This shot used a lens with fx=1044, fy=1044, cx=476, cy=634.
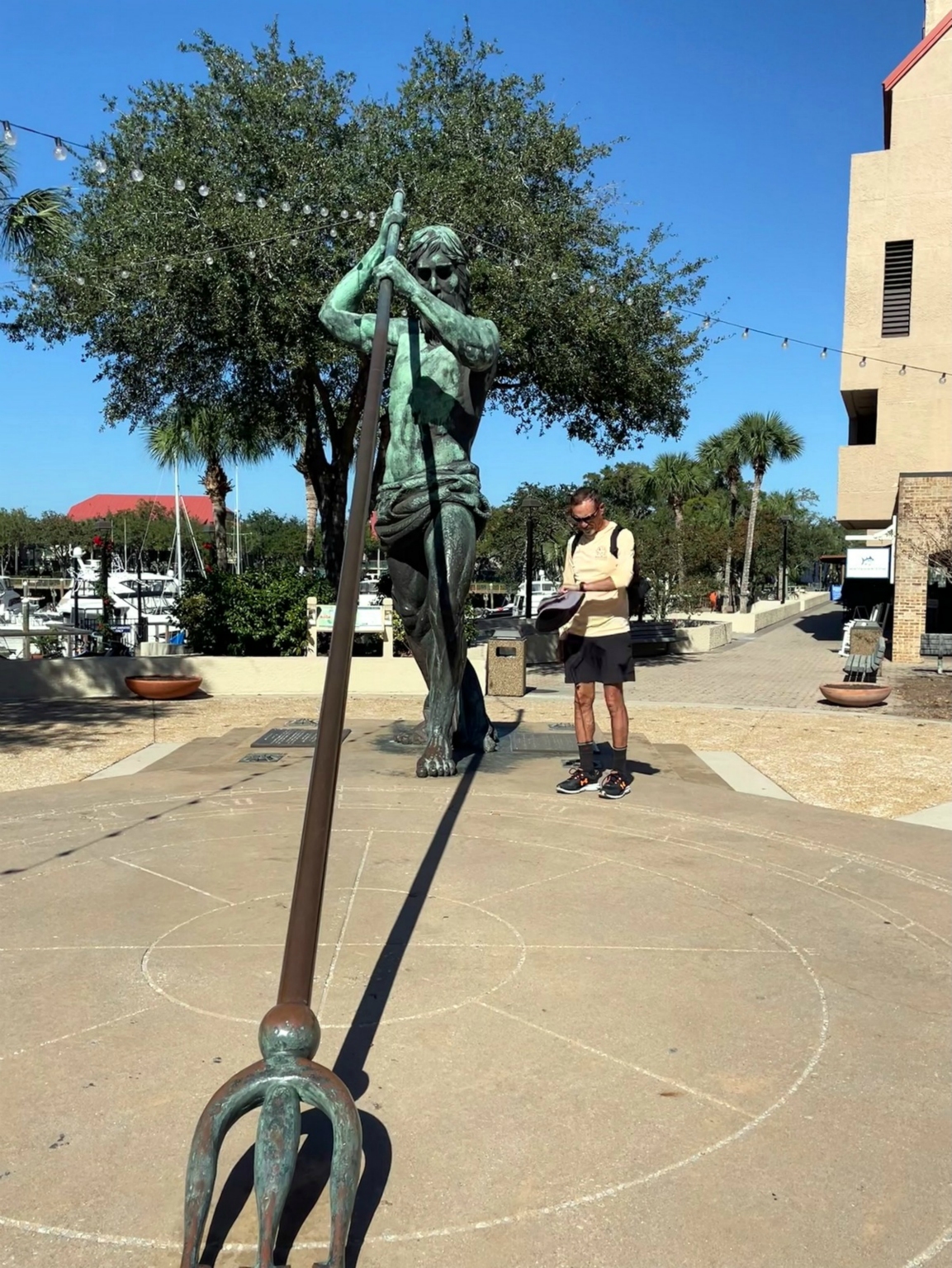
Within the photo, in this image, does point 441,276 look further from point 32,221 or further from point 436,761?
point 32,221

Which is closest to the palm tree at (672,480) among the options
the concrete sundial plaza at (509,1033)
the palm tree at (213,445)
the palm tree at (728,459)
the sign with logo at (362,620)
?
the palm tree at (728,459)

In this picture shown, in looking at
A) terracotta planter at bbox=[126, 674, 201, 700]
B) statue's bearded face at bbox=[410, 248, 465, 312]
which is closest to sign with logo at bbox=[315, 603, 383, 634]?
terracotta planter at bbox=[126, 674, 201, 700]

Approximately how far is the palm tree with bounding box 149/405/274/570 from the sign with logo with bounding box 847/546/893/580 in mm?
14667

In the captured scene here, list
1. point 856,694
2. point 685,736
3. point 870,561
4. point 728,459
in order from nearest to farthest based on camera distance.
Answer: point 685,736, point 856,694, point 870,561, point 728,459

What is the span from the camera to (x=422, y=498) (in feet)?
20.8

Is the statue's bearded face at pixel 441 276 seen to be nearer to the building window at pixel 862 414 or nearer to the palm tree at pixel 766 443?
the building window at pixel 862 414

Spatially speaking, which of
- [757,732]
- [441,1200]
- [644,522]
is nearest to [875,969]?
[441,1200]

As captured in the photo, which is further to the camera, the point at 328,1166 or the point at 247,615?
the point at 247,615

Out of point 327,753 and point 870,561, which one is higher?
point 870,561

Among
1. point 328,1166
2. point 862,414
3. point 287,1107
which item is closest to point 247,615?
point 328,1166

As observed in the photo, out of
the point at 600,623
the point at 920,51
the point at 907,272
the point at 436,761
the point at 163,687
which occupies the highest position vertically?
the point at 920,51

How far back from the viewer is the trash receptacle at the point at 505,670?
44.0 ft

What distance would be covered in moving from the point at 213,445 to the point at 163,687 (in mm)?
15394

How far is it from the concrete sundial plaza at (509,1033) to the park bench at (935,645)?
18.1m
